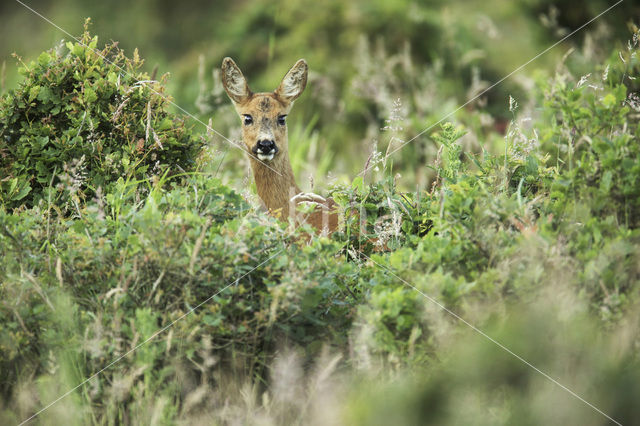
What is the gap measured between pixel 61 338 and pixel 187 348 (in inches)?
20.7

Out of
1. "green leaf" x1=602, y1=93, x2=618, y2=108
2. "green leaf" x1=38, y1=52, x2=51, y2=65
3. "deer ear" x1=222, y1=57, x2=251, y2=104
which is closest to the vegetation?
"green leaf" x1=602, y1=93, x2=618, y2=108

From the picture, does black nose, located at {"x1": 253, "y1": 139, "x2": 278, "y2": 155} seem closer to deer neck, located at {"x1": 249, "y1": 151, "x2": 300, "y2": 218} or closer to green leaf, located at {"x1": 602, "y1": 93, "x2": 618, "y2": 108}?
deer neck, located at {"x1": 249, "y1": 151, "x2": 300, "y2": 218}

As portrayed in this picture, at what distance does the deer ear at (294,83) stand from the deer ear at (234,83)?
0.82 feet

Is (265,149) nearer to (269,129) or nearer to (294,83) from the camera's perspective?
(269,129)

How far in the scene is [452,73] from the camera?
33.6 ft

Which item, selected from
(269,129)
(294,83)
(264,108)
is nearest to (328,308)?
(269,129)

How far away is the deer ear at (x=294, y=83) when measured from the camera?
589cm

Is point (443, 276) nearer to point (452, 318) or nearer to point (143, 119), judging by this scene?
point (452, 318)

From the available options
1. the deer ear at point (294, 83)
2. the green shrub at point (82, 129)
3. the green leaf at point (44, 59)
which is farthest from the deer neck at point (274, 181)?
the green leaf at point (44, 59)

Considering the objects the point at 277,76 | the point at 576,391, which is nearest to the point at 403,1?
the point at 277,76

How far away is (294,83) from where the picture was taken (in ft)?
19.7

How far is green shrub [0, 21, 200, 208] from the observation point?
4.39 m

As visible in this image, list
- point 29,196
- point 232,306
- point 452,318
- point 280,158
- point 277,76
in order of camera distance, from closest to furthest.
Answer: point 452,318 < point 232,306 < point 29,196 < point 280,158 < point 277,76

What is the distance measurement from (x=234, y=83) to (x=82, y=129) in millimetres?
1763
